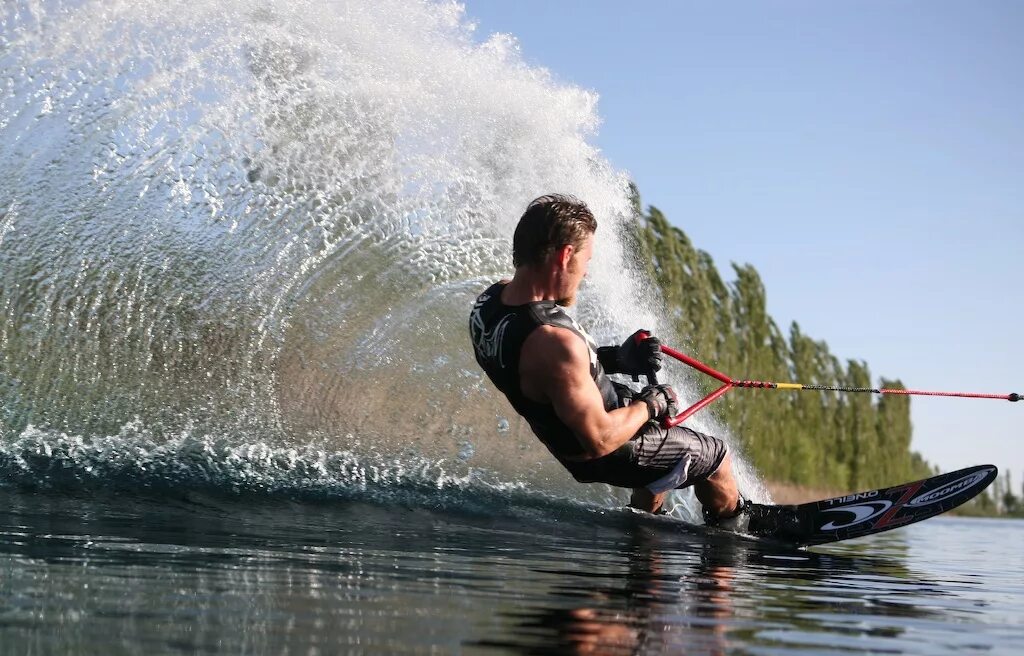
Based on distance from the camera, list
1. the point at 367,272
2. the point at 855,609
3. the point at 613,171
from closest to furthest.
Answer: the point at 855,609 → the point at 367,272 → the point at 613,171

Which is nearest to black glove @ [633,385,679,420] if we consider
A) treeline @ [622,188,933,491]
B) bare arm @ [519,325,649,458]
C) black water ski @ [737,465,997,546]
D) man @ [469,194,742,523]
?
man @ [469,194,742,523]

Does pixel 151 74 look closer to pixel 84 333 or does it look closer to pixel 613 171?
pixel 84 333

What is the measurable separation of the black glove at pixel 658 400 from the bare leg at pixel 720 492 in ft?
2.54

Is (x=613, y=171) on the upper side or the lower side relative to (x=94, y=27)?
lower

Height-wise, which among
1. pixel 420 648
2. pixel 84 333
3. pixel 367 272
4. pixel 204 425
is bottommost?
pixel 420 648

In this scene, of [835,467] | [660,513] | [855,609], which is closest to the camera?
[855,609]

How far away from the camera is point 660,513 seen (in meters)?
6.44

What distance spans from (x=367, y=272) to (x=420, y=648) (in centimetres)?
548

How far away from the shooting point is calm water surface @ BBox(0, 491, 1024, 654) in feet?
8.02

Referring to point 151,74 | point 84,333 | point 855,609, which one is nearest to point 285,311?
point 84,333

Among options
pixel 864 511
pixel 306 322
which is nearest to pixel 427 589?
pixel 864 511

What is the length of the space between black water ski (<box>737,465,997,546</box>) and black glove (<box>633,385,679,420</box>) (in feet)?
4.27

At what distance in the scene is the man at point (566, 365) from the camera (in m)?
4.62

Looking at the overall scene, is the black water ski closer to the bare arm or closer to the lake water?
the lake water
